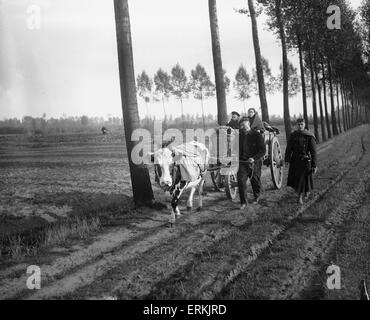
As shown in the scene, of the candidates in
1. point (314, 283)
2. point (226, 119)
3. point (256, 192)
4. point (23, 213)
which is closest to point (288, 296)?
point (314, 283)

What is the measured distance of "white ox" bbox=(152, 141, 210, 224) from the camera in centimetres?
786

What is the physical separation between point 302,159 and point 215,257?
5.15 metres

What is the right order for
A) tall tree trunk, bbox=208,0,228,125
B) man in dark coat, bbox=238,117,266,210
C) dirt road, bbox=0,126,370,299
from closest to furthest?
dirt road, bbox=0,126,370,299, man in dark coat, bbox=238,117,266,210, tall tree trunk, bbox=208,0,228,125

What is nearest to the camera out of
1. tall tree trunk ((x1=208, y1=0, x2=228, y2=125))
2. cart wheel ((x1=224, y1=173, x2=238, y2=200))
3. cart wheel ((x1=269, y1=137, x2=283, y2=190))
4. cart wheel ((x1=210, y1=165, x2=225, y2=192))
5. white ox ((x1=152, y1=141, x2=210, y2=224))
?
white ox ((x1=152, y1=141, x2=210, y2=224))

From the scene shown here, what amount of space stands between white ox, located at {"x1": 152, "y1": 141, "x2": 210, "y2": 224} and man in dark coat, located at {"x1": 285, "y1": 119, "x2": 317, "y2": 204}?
2.47 m

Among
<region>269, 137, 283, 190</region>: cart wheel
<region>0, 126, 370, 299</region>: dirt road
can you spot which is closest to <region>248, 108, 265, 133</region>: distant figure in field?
<region>269, 137, 283, 190</region>: cart wheel

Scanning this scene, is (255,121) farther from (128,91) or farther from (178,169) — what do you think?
(128,91)

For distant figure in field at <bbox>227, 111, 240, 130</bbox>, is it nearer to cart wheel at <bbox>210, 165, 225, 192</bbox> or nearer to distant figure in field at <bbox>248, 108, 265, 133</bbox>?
distant figure in field at <bbox>248, 108, 265, 133</bbox>

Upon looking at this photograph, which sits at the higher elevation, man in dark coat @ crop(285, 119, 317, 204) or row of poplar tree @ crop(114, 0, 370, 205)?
row of poplar tree @ crop(114, 0, 370, 205)

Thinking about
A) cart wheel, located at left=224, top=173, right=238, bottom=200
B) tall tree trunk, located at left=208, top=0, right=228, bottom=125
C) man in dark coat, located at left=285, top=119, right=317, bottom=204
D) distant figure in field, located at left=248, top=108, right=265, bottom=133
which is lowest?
cart wheel, located at left=224, top=173, right=238, bottom=200

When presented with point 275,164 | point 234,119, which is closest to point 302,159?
point 275,164

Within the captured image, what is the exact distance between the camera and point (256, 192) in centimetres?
999

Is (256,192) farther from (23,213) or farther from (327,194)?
(23,213)

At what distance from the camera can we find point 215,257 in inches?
230
